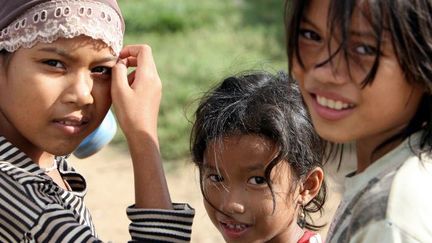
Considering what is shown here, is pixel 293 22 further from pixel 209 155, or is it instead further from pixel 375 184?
pixel 209 155

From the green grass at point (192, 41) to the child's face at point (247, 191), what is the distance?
3.66 metres

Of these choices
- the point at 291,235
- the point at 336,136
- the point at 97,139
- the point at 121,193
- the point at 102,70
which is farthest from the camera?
the point at 121,193

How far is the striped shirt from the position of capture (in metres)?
2.63

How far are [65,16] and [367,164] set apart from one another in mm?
936

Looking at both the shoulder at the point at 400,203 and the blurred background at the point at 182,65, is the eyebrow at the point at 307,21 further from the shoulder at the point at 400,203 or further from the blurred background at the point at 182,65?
the blurred background at the point at 182,65

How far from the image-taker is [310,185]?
317 centimetres

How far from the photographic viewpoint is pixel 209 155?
3.11 m

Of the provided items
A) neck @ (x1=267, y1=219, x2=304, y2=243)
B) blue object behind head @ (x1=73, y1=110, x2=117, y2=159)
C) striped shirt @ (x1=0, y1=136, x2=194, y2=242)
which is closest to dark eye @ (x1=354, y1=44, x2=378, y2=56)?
striped shirt @ (x1=0, y1=136, x2=194, y2=242)

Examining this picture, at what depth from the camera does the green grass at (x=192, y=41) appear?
288 inches

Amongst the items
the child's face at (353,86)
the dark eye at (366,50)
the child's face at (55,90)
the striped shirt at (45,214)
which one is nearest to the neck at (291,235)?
the striped shirt at (45,214)

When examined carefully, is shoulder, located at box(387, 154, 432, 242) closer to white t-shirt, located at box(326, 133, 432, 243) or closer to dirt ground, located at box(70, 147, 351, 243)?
white t-shirt, located at box(326, 133, 432, 243)

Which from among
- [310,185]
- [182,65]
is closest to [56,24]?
[310,185]

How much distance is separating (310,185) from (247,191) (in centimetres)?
26

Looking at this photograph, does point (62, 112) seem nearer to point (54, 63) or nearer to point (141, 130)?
point (54, 63)
